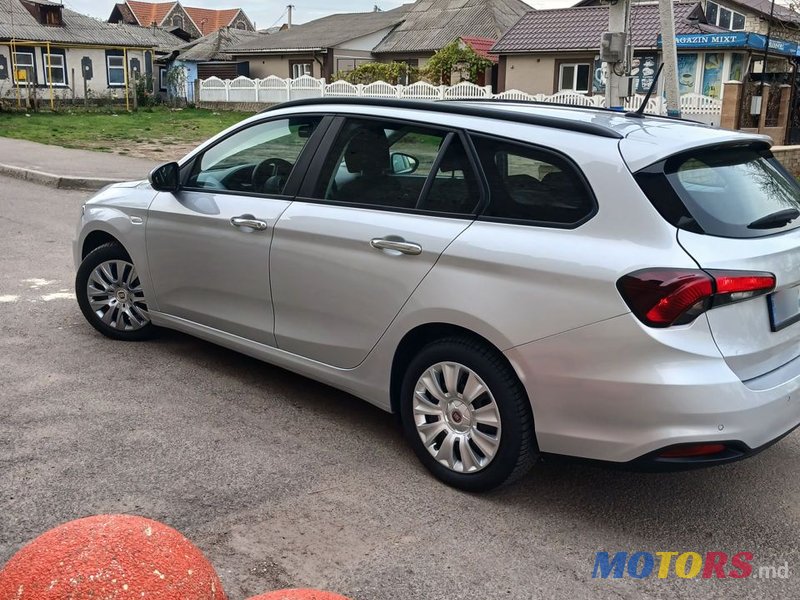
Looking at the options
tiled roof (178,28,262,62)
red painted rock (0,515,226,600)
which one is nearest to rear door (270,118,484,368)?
red painted rock (0,515,226,600)

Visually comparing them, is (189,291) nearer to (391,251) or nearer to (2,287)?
(391,251)

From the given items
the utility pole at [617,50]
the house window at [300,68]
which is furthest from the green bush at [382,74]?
the utility pole at [617,50]

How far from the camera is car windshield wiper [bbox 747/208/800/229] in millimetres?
3484

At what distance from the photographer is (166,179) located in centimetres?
515

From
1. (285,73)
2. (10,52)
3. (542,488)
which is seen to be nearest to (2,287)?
(542,488)

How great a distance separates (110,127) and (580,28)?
18693 millimetres

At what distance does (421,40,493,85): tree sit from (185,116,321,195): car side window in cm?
3108

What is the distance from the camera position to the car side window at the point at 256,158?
4.68 m

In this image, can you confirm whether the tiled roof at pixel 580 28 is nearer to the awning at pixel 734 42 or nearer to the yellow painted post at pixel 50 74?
the awning at pixel 734 42

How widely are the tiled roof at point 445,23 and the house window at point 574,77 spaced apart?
9.94 m

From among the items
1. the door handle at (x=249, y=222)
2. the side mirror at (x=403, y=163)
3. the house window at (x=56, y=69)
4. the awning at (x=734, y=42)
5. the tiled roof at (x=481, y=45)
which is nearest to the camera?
the side mirror at (x=403, y=163)

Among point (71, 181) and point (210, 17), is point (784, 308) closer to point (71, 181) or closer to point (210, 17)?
point (71, 181)

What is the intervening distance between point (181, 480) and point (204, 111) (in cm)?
3591

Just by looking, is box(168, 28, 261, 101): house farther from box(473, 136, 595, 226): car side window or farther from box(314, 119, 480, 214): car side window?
box(473, 136, 595, 226): car side window
